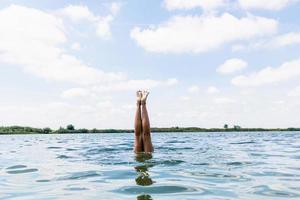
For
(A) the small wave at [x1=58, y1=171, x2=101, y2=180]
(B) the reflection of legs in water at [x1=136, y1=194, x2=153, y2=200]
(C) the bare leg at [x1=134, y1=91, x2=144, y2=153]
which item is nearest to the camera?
(B) the reflection of legs in water at [x1=136, y1=194, x2=153, y2=200]

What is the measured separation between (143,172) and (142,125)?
365 centimetres

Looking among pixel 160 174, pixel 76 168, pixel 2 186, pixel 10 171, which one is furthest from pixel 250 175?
pixel 10 171

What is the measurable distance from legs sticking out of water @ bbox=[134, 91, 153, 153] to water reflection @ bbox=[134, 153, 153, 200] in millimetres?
417

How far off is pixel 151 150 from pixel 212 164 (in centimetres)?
340

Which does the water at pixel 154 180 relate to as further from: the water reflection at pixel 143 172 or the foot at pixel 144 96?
the foot at pixel 144 96

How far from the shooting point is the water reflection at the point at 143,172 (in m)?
7.77

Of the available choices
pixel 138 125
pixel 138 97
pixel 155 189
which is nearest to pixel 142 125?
pixel 138 125

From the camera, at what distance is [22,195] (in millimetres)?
8242

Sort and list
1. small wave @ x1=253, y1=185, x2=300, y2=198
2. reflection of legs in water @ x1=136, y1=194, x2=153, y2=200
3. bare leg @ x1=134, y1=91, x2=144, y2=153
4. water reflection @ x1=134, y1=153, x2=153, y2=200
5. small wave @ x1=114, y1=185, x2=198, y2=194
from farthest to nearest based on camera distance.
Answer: bare leg @ x1=134, y1=91, x2=144, y2=153
small wave @ x1=114, y1=185, x2=198, y2=194
small wave @ x1=253, y1=185, x2=300, y2=198
water reflection @ x1=134, y1=153, x2=153, y2=200
reflection of legs in water @ x1=136, y1=194, x2=153, y2=200

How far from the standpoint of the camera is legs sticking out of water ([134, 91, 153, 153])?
1434 cm

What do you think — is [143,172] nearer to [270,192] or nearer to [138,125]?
[138,125]

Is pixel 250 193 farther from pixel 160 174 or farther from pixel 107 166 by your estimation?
pixel 107 166

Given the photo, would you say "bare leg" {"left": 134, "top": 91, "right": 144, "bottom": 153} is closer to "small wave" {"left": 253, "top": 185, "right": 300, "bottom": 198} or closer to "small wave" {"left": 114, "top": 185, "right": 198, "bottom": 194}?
"small wave" {"left": 114, "top": 185, "right": 198, "bottom": 194}

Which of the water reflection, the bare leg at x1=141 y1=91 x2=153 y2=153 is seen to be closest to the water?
the water reflection
